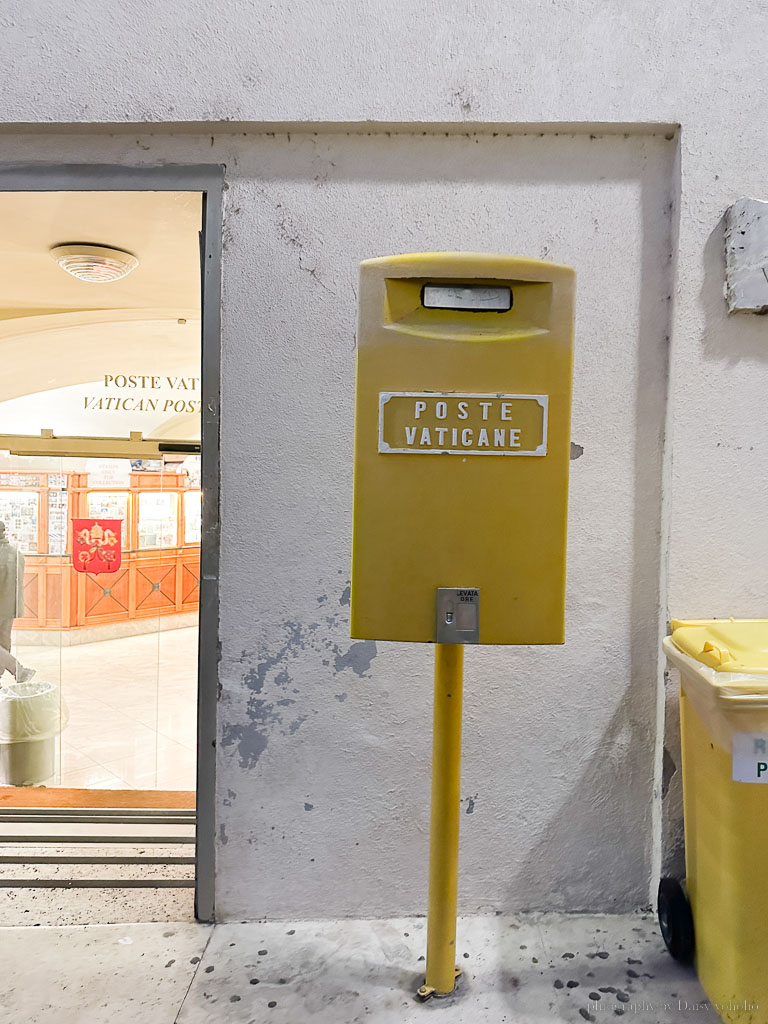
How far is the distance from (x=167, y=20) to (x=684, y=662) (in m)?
2.02

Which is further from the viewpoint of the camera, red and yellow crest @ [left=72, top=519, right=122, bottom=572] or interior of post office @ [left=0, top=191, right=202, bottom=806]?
red and yellow crest @ [left=72, top=519, right=122, bottom=572]

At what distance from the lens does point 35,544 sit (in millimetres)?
3957

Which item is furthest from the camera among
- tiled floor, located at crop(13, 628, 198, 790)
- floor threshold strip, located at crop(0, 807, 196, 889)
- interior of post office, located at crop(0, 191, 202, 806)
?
tiled floor, located at crop(13, 628, 198, 790)

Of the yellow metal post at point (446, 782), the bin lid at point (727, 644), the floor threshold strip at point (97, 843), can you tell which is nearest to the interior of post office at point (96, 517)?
the floor threshold strip at point (97, 843)

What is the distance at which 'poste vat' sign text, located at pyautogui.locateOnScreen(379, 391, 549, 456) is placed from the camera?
128 cm

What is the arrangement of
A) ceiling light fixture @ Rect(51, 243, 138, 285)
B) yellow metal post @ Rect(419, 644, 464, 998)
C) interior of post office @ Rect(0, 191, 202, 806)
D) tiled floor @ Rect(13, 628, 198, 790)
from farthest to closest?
tiled floor @ Rect(13, 628, 198, 790) → interior of post office @ Rect(0, 191, 202, 806) → ceiling light fixture @ Rect(51, 243, 138, 285) → yellow metal post @ Rect(419, 644, 464, 998)

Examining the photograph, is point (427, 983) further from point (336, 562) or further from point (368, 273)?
point (368, 273)

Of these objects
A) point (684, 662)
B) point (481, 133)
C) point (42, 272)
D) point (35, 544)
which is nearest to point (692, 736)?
point (684, 662)

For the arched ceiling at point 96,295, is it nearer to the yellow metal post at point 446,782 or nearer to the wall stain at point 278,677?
the wall stain at point 278,677

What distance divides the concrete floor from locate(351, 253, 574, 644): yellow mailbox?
870 millimetres

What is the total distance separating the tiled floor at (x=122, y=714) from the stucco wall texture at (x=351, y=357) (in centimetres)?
231

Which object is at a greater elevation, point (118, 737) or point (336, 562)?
point (336, 562)

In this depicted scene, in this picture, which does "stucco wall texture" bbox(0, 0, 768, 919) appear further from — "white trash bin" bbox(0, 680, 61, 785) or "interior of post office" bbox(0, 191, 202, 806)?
"white trash bin" bbox(0, 680, 61, 785)

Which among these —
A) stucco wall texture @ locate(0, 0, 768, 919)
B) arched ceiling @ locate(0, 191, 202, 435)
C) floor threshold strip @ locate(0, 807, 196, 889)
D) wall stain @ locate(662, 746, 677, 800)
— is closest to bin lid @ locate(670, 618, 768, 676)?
stucco wall texture @ locate(0, 0, 768, 919)
